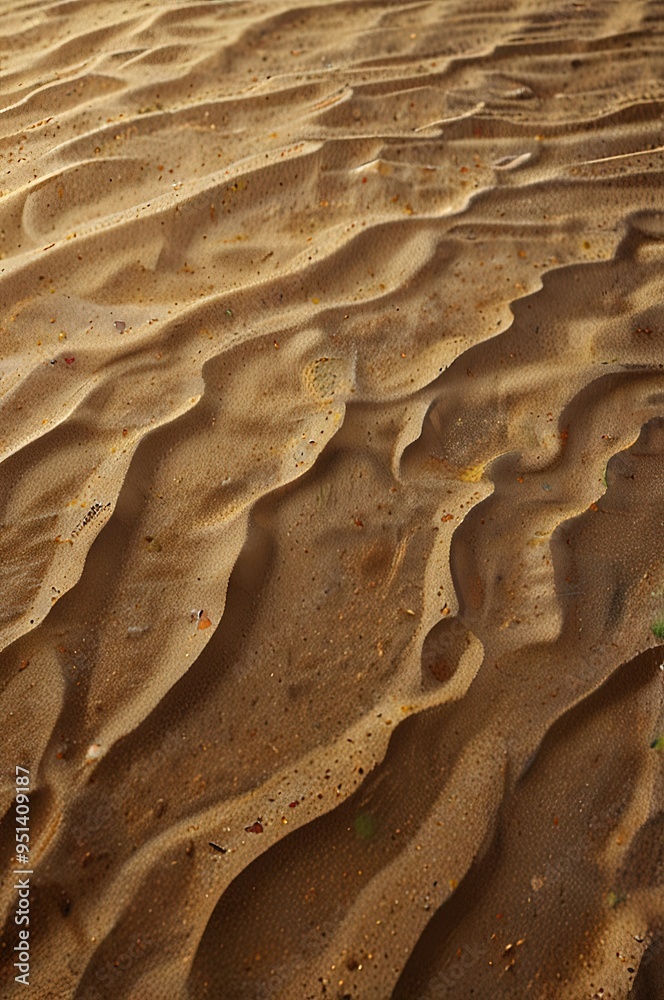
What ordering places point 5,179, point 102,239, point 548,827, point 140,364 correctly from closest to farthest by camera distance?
point 548,827, point 140,364, point 102,239, point 5,179

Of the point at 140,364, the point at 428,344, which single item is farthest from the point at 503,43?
the point at 140,364

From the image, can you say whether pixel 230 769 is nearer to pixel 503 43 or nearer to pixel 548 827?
pixel 548 827

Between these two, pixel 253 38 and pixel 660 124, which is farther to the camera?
pixel 253 38

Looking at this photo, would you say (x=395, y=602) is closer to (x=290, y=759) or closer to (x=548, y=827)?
(x=290, y=759)

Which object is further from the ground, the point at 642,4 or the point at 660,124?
the point at 642,4

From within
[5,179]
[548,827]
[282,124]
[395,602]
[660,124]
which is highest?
[5,179]

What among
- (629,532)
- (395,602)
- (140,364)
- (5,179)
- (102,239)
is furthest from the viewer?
(5,179)

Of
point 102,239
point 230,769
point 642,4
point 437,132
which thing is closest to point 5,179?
point 102,239
